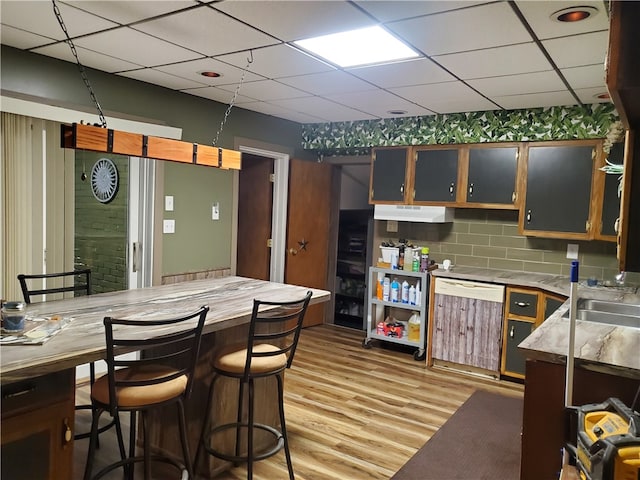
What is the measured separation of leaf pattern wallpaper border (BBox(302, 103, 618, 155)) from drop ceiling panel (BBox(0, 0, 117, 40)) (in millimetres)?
3176

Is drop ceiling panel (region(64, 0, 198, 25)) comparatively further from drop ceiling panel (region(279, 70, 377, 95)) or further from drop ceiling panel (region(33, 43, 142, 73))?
drop ceiling panel (region(279, 70, 377, 95))

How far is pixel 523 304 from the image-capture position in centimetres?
419

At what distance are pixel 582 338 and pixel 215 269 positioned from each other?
3.38 m

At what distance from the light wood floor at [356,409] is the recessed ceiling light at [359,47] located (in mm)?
2407

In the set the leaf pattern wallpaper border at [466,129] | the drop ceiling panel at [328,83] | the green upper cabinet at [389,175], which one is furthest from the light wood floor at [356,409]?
the drop ceiling panel at [328,83]

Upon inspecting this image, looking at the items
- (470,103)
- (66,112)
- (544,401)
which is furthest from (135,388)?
(470,103)

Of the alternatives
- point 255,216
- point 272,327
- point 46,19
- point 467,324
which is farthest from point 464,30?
point 255,216

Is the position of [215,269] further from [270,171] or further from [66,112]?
[66,112]

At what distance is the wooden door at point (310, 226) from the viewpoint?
562 centimetres

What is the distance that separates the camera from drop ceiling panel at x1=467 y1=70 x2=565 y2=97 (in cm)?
338

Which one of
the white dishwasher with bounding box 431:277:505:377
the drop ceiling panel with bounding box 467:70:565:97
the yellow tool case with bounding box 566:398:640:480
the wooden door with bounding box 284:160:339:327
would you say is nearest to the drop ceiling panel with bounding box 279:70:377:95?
the drop ceiling panel with bounding box 467:70:565:97

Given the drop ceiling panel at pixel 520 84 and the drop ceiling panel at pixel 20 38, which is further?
the drop ceiling panel at pixel 520 84

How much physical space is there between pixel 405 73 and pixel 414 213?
1900mm

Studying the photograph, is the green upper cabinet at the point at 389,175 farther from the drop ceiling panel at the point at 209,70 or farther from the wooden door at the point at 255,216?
the drop ceiling panel at the point at 209,70
